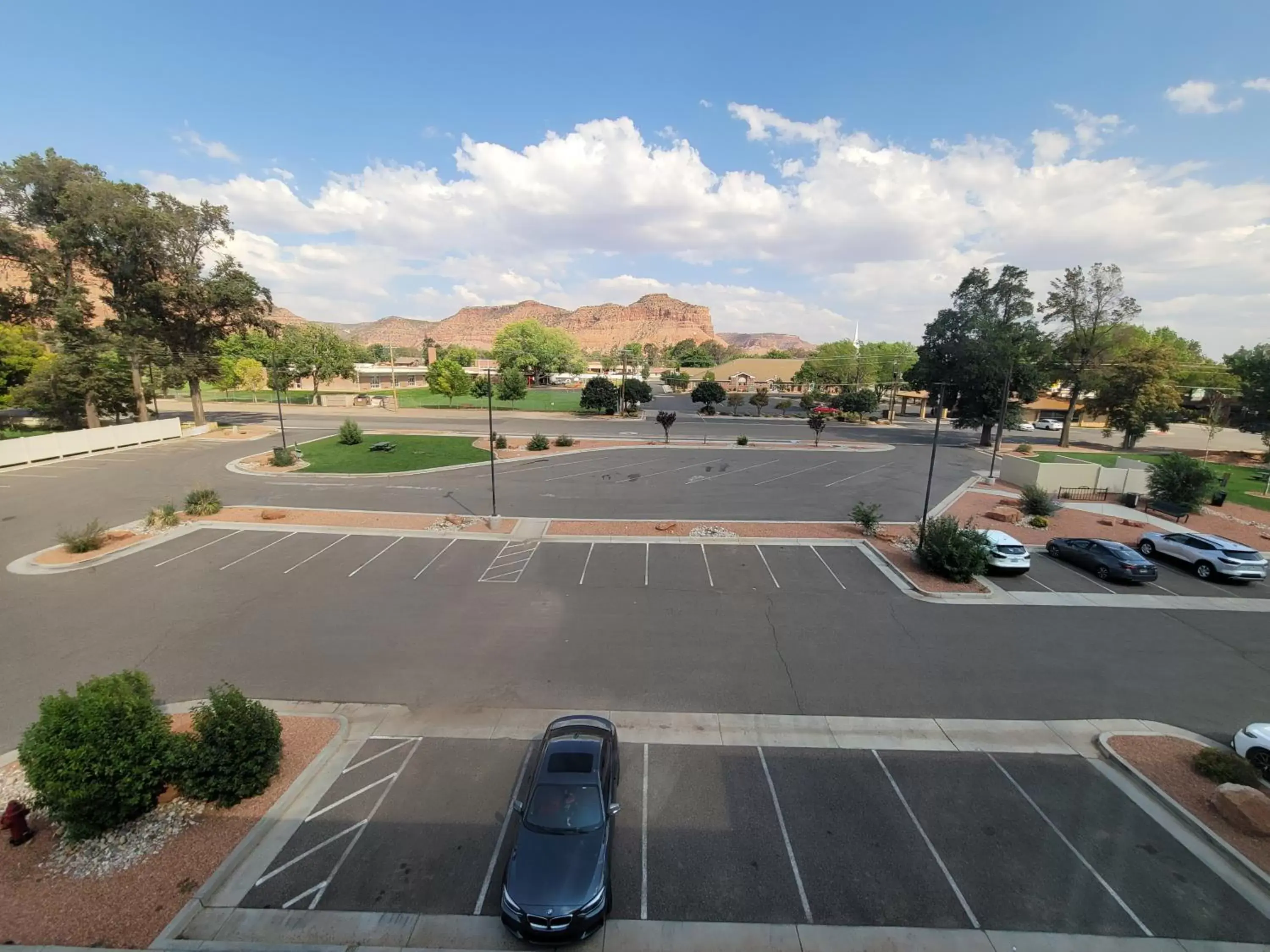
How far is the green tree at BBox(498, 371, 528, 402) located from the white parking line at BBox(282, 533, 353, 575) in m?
55.1

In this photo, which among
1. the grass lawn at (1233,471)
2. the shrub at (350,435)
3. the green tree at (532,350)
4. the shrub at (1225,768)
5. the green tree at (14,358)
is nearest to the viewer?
the shrub at (1225,768)

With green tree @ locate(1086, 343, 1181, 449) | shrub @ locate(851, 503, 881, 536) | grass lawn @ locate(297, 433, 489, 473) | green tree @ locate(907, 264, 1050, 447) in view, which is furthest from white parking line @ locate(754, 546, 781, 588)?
green tree @ locate(1086, 343, 1181, 449)

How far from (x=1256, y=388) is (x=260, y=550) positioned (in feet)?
262

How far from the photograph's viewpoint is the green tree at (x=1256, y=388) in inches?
1954

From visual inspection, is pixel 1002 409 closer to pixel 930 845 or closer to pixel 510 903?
pixel 930 845

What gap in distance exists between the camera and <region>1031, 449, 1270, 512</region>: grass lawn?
35.3 metres

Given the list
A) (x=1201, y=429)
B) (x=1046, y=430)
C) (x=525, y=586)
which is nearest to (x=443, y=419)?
(x=525, y=586)

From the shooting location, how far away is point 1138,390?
2109 inches

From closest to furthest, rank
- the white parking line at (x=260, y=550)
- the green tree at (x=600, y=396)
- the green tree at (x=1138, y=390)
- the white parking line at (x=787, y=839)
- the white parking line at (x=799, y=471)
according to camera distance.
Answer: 1. the white parking line at (x=787, y=839)
2. the white parking line at (x=260, y=550)
3. the white parking line at (x=799, y=471)
4. the green tree at (x=1138, y=390)
5. the green tree at (x=600, y=396)

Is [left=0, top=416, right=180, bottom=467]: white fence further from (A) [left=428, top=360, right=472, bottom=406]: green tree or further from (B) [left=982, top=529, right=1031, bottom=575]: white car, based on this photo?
(B) [left=982, top=529, right=1031, bottom=575]: white car

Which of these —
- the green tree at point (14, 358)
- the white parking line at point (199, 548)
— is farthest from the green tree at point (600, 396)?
the green tree at point (14, 358)

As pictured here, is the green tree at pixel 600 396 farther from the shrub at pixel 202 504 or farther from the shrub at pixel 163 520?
the shrub at pixel 163 520

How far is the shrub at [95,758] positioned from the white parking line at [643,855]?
8050 mm

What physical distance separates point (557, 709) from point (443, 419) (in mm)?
63225
